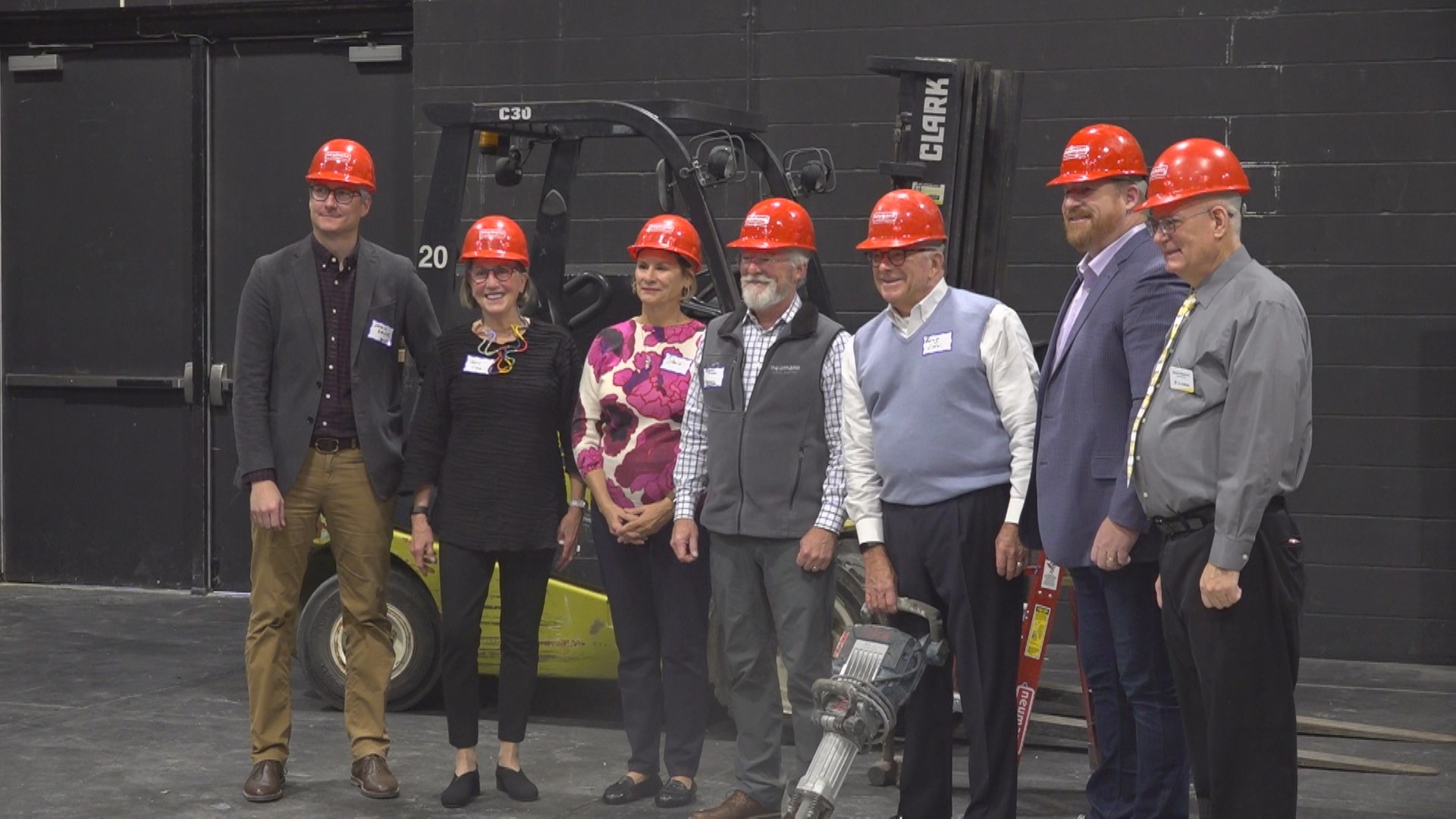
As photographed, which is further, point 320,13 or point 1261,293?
point 320,13

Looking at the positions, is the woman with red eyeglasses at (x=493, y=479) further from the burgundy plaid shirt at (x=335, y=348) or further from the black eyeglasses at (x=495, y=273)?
the burgundy plaid shirt at (x=335, y=348)

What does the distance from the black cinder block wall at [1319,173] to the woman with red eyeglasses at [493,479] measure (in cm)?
320

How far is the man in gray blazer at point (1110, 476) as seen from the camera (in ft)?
13.6

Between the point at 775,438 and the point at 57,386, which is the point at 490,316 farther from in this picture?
the point at 57,386

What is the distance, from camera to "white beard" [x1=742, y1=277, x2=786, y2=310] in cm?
488

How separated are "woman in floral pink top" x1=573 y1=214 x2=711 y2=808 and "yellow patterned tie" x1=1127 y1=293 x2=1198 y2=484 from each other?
5.24 feet

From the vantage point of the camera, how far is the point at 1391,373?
25.1ft

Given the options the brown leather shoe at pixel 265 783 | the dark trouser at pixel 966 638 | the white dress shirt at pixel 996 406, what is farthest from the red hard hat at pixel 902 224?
the brown leather shoe at pixel 265 783

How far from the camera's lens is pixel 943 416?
4.52 meters

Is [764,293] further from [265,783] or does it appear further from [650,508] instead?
[265,783]

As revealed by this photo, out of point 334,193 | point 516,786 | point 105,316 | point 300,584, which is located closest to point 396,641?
point 300,584

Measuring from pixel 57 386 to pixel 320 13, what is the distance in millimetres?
2571

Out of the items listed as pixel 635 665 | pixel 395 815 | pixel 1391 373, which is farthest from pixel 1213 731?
pixel 1391 373

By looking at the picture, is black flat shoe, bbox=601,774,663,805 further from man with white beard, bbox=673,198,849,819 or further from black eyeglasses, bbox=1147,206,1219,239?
black eyeglasses, bbox=1147,206,1219,239
